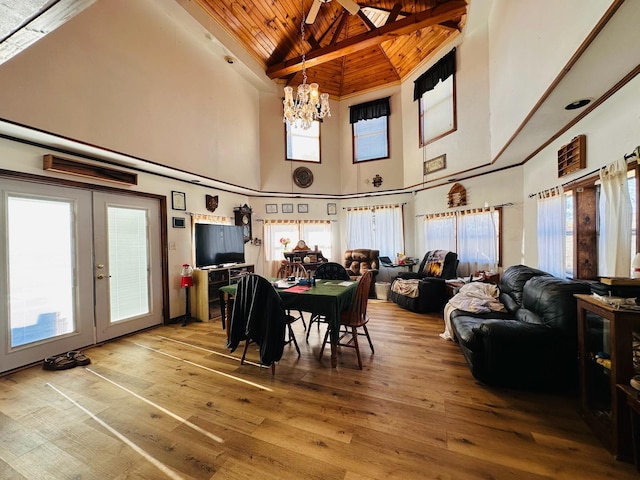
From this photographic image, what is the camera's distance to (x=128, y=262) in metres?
3.79

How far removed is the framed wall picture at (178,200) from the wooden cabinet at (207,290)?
113 cm

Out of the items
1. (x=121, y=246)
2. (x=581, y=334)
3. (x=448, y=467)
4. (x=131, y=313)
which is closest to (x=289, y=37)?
(x=121, y=246)

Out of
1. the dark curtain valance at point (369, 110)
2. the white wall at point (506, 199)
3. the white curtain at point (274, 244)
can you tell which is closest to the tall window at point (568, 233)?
the white wall at point (506, 199)

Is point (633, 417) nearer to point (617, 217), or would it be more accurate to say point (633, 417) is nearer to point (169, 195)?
point (617, 217)

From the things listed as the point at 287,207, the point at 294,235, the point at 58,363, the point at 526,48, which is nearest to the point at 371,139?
the point at 287,207

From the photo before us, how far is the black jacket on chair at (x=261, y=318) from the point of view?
8.13 feet

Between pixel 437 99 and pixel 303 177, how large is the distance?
10.6 feet

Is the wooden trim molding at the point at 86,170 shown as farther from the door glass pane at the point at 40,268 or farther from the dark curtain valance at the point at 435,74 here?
the dark curtain valance at the point at 435,74

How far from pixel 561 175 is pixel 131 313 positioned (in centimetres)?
591

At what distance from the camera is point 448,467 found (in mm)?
1498

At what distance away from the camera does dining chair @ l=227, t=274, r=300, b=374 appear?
248 centimetres

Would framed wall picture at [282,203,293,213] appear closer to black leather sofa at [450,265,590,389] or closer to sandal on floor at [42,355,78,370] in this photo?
sandal on floor at [42,355,78,370]

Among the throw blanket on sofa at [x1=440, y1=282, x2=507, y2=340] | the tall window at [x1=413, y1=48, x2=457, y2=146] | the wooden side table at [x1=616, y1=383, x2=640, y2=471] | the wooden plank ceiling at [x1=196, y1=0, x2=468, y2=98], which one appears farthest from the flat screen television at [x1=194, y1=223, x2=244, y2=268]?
the wooden side table at [x1=616, y1=383, x2=640, y2=471]

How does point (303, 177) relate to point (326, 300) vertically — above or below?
above
